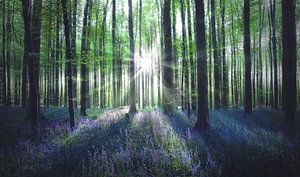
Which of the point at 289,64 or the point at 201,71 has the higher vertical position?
the point at 289,64

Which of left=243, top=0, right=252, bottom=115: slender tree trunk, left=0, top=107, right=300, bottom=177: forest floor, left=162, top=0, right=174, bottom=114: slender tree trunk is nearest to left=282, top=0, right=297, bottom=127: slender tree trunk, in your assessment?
left=0, top=107, right=300, bottom=177: forest floor

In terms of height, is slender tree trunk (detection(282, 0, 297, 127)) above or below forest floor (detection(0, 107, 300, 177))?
above

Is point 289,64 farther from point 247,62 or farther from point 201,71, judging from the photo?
point 247,62

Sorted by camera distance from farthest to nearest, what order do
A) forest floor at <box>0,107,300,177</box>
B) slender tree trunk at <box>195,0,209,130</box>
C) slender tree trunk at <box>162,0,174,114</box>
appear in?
slender tree trunk at <box>162,0,174,114</box> → slender tree trunk at <box>195,0,209,130</box> → forest floor at <box>0,107,300,177</box>

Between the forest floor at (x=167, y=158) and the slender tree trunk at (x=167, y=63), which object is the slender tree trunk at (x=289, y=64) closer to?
the forest floor at (x=167, y=158)

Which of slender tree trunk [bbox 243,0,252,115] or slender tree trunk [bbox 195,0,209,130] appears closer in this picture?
slender tree trunk [bbox 195,0,209,130]

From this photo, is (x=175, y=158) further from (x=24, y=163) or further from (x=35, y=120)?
(x=35, y=120)

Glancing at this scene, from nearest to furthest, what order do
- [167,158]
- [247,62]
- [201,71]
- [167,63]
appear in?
[167,158], [201,71], [167,63], [247,62]

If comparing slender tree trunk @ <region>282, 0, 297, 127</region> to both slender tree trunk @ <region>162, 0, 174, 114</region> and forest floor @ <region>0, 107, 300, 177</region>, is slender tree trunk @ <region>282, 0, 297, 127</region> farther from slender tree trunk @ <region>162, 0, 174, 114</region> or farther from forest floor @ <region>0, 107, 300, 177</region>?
slender tree trunk @ <region>162, 0, 174, 114</region>

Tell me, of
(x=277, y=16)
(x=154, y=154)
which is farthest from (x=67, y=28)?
(x=277, y=16)

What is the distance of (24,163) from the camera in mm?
5691

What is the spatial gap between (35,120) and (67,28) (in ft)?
13.6

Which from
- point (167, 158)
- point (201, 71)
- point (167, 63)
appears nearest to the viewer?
point (167, 158)

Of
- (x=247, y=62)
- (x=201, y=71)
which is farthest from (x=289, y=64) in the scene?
(x=247, y=62)
